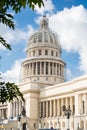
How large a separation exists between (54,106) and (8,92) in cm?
8928

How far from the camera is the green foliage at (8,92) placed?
5.02 m

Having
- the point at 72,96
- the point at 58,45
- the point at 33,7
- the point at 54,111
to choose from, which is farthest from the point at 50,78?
the point at 33,7

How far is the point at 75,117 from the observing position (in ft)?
267

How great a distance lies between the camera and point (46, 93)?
96.4 metres

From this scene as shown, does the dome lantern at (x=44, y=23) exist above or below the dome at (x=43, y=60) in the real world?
above

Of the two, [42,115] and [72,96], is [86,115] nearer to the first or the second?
[72,96]

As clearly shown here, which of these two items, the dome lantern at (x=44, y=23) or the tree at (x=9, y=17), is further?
the dome lantern at (x=44, y=23)

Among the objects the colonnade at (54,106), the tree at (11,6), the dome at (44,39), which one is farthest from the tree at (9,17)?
the dome at (44,39)

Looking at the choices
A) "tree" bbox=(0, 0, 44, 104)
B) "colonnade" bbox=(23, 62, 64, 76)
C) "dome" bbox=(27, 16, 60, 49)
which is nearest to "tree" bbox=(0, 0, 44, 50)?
"tree" bbox=(0, 0, 44, 104)

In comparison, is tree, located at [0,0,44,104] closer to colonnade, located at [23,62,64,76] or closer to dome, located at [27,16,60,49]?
colonnade, located at [23,62,64,76]

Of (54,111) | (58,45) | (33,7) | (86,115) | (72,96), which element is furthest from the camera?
(58,45)

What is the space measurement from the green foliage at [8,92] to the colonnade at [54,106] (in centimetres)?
8056

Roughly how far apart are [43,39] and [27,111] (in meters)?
29.2

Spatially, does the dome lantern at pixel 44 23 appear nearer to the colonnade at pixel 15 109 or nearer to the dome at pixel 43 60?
the dome at pixel 43 60
